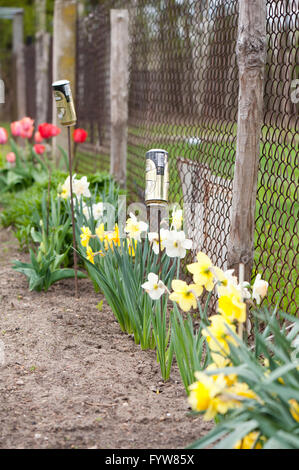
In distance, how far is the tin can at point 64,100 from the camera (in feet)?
10.9

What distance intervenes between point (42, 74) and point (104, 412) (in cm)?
867

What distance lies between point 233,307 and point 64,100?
6.23 ft

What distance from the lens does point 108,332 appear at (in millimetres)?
3102

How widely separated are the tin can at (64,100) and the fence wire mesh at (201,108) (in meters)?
0.78

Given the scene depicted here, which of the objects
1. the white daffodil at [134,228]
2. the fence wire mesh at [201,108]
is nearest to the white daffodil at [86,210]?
the fence wire mesh at [201,108]

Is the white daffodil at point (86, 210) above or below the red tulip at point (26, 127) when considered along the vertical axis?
below

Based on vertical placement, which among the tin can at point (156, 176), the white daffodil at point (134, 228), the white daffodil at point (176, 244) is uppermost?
the tin can at point (156, 176)

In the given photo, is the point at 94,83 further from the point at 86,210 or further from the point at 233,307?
the point at 233,307

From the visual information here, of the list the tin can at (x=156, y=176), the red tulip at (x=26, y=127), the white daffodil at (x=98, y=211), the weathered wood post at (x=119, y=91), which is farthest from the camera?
the red tulip at (x=26, y=127)

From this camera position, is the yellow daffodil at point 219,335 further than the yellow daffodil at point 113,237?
No

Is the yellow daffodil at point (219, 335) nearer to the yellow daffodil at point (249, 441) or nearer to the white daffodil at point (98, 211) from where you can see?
the yellow daffodil at point (249, 441)

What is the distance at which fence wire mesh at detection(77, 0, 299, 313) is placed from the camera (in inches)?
115

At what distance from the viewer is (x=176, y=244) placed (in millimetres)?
2496
